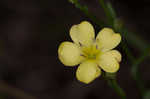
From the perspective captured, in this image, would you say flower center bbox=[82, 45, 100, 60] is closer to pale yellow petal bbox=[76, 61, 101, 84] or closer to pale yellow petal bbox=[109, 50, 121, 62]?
pale yellow petal bbox=[76, 61, 101, 84]

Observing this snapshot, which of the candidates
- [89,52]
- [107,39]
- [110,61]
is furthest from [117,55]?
[89,52]

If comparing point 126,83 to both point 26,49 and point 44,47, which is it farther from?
point 26,49

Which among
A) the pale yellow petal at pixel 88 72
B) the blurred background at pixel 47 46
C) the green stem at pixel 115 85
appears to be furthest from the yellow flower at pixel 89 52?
the blurred background at pixel 47 46

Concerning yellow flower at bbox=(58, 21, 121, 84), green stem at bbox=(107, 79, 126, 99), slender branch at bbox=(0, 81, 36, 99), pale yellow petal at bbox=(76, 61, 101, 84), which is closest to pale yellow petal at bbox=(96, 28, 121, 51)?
yellow flower at bbox=(58, 21, 121, 84)

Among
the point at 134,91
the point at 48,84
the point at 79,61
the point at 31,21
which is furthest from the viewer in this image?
the point at 31,21

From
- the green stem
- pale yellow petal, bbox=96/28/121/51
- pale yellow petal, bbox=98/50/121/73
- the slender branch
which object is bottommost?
the slender branch

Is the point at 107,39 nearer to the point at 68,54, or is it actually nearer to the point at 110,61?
the point at 110,61

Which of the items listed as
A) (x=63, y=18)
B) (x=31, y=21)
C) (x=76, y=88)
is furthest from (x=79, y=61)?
(x=31, y=21)
